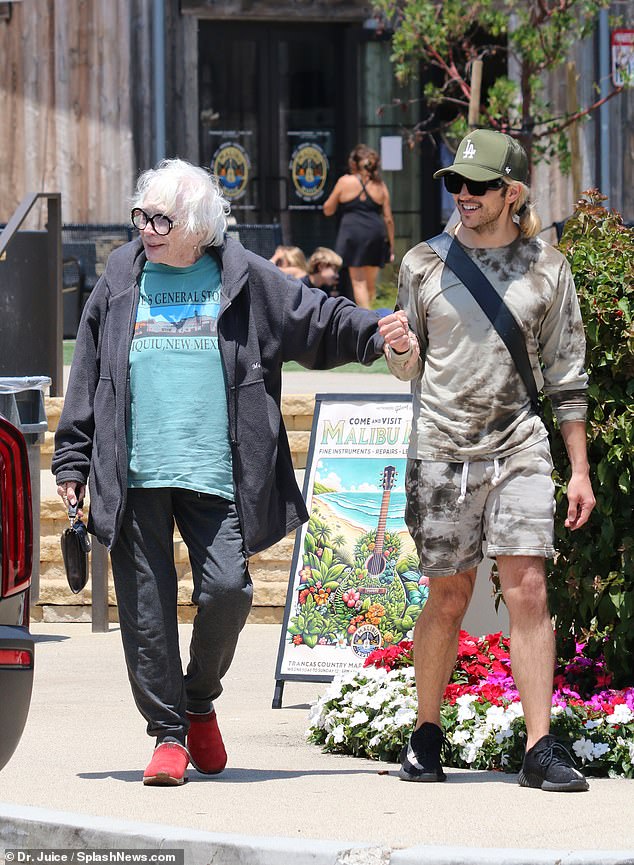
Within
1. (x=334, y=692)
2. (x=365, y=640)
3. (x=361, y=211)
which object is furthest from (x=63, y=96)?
(x=334, y=692)

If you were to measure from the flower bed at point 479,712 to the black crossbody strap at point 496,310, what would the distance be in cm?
107

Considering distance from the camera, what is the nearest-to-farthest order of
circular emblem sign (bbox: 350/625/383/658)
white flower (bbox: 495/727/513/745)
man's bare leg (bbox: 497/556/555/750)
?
man's bare leg (bbox: 497/556/555/750) → white flower (bbox: 495/727/513/745) → circular emblem sign (bbox: 350/625/383/658)

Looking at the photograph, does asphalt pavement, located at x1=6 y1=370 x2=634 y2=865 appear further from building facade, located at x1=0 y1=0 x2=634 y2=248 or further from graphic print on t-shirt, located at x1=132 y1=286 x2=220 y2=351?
building facade, located at x1=0 y1=0 x2=634 y2=248

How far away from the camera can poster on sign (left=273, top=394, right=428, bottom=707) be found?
6.82 meters

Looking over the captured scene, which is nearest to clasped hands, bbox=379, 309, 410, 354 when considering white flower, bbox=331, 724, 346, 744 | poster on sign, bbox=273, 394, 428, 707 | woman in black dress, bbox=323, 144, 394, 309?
white flower, bbox=331, 724, 346, 744

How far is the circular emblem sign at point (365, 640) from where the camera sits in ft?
22.3

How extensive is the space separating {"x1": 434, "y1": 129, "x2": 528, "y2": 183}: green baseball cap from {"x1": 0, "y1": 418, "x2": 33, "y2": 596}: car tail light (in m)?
1.49

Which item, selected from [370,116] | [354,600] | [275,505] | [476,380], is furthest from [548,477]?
[370,116]

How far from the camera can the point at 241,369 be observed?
5.27 metres

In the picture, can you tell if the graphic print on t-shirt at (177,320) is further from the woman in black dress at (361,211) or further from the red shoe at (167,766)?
the woman in black dress at (361,211)

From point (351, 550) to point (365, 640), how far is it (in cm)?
36

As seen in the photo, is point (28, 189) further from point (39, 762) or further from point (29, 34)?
point (39, 762)

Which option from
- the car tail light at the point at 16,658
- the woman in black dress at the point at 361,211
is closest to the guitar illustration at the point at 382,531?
the car tail light at the point at 16,658

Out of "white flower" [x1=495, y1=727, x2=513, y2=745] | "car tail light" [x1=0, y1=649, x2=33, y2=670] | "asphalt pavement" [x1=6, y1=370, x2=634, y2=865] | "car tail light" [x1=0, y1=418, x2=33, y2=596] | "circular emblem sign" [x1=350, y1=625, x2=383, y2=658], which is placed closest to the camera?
"asphalt pavement" [x1=6, y1=370, x2=634, y2=865]
